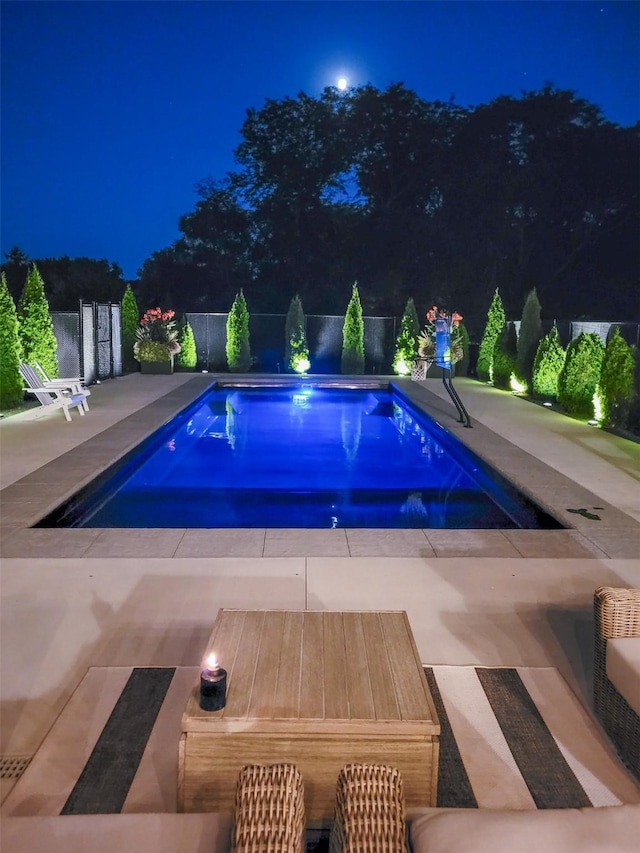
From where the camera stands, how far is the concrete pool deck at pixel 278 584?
3.26 m

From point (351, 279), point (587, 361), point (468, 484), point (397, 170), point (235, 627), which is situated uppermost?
point (397, 170)

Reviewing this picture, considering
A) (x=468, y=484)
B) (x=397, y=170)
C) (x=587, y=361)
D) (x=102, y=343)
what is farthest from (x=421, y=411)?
(x=397, y=170)

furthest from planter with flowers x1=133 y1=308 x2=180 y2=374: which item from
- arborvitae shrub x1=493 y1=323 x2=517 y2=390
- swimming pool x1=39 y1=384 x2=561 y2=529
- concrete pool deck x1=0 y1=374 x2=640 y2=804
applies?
concrete pool deck x1=0 y1=374 x2=640 y2=804

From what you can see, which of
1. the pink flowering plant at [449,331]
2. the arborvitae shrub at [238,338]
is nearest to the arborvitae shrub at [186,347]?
the arborvitae shrub at [238,338]

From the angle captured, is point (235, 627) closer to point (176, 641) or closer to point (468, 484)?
point (176, 641)

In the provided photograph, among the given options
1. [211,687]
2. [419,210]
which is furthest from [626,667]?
[419,210]

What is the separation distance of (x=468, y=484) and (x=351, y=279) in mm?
20154

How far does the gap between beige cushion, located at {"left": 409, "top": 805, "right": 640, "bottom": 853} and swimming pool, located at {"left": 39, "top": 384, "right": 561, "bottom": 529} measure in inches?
158

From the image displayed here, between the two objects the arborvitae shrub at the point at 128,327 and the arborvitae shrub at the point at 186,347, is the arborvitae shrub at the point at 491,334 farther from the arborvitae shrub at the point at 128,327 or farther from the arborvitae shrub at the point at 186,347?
the arborvitae shrub at the point at 128,327

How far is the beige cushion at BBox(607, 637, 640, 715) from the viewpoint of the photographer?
247 centimetres

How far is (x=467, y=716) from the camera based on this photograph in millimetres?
2795

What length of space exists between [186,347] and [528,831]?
17879 millimetres

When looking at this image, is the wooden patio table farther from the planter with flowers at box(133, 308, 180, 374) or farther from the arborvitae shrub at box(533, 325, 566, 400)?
the planter with flowers at box(133, 308, 180, 374)

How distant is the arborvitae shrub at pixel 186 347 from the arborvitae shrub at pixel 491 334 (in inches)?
296
